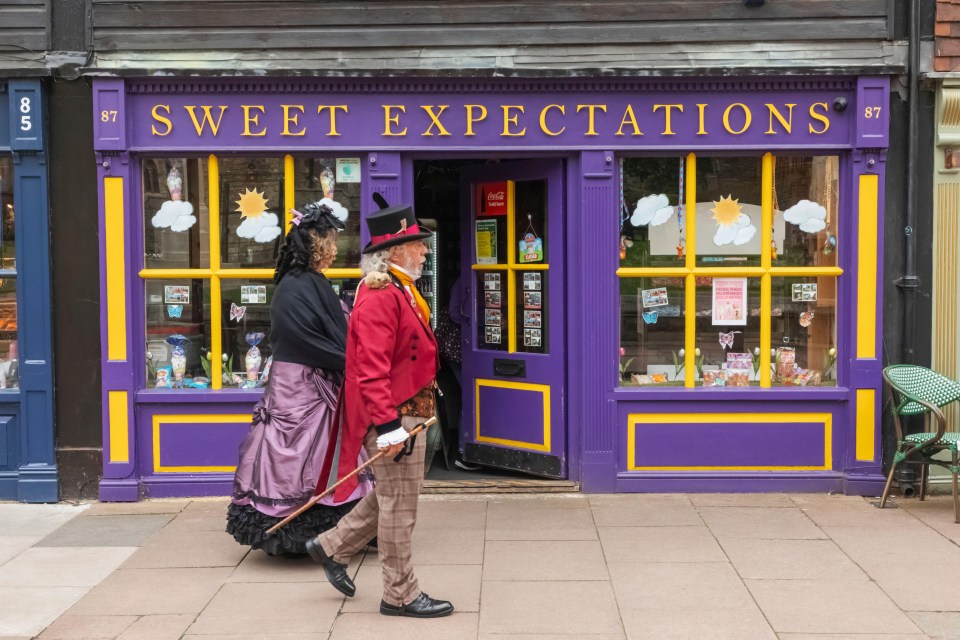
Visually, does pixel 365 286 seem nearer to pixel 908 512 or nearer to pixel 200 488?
pixel 200 488

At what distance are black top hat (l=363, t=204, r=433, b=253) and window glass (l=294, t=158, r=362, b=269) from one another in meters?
2.42

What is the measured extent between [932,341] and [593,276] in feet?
8.14

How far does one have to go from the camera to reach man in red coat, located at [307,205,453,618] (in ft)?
16.0

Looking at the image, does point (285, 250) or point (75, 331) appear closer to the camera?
point (285, 250)

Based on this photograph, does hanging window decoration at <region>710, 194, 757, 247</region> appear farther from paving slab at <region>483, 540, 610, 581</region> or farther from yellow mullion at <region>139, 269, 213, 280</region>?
yellow mullion at <region>139, 269, 213, 280</region>

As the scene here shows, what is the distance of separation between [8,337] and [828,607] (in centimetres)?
593

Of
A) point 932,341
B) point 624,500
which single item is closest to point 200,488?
point 624,500

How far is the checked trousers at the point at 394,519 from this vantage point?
4.96 meters

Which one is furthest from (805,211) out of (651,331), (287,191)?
(287,191)

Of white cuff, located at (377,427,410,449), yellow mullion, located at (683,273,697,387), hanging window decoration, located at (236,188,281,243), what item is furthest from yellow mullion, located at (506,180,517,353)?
white cuff, located at (377,427,410,449)

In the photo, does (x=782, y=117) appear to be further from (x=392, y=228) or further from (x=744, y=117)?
(x=392, y=228)

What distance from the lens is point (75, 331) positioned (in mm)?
7430

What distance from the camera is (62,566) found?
5969mm

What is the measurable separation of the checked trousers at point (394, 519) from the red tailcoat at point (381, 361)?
0.15 m
